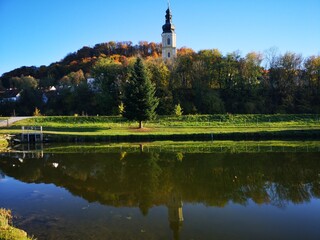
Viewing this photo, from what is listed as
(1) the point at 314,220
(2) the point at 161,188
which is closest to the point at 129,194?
(2) the point at 161,188

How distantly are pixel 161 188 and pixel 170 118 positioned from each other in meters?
33.9

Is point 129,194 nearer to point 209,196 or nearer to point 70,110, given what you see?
point 209,196

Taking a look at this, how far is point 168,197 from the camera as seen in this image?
13.1 m

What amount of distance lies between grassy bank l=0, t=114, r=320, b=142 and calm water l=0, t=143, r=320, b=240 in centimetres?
1200

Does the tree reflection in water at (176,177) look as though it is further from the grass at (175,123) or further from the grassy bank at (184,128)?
the grass at (175,123)

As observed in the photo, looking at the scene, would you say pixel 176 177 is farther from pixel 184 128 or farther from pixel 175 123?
Answer: pixel 175 123

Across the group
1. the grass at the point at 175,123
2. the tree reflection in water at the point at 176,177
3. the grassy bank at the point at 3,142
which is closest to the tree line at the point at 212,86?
the grass at the point at 175,123

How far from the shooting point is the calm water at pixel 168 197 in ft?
32.0

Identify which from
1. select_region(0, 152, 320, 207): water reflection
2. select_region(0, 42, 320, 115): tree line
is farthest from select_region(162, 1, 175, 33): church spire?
select_region(0, 152, 320, 207): water reflection

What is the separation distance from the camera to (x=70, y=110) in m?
63.2

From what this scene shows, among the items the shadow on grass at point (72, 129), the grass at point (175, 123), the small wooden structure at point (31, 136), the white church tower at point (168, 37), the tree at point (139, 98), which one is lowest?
the small wooden structure at point (31, 136)

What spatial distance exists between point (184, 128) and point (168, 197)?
94.2 ft

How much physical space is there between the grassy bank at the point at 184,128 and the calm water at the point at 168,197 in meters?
12.0

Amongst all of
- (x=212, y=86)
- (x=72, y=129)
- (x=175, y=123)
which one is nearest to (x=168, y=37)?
(x=212, y=86)
